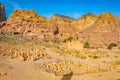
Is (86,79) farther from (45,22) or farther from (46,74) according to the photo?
(45,22)

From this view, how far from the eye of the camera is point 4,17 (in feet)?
443

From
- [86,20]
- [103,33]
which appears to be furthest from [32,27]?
[86,20]

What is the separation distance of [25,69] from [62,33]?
8616cm

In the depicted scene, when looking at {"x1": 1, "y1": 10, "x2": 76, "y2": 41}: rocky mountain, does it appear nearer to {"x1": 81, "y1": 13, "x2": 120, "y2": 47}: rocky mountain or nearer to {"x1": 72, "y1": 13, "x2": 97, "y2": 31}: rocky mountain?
{"x1": 81, "y1": 13, "x2": 120, "y2": 47}: rocky mountain

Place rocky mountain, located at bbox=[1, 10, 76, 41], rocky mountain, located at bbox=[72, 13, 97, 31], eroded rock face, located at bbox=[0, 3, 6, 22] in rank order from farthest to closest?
rocky mountain, located at bbox=[72, 13, 97, 31]
eroded rock face, located at bbox=[0, 3, 6, 22]
rocky mountain, located at bbox=[1, 10, 76, 41]

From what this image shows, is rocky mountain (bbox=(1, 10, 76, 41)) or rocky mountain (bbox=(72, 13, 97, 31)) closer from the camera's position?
rocky mountain (bbox=(1, 10, 76, 41))

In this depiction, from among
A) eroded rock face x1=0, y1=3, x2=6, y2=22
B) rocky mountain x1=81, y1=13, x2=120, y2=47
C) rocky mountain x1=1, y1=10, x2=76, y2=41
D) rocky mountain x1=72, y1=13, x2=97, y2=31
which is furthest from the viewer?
rocky mountain x1=72, y1=13, x2=97, y2=31

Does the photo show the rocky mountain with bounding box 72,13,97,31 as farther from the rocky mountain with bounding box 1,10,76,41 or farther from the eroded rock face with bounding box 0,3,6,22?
the eroded rock face with bounding box 0,3,6,22

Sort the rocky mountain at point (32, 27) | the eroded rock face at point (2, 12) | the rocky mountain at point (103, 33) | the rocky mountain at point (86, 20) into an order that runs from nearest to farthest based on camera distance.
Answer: the rocky mountain at point (103, 33), the rocky mountain at point (32, 27), the eroded rock face at point (2, 12), the rocky mountain at point (86, 20)

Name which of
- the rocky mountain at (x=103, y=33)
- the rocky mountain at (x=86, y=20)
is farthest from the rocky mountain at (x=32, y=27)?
the rocky mountain at (x=86, y=20)

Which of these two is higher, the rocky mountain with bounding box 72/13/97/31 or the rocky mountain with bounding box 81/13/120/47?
the rocky mountain with bounding box 72/13/97/31

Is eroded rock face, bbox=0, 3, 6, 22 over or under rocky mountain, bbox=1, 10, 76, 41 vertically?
over

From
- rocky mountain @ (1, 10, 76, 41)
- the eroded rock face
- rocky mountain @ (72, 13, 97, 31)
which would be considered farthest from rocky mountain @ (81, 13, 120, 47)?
the eroded rock face

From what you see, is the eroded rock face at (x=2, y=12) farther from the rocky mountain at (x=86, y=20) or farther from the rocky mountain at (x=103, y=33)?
the rocky mountain at (x=103, y=33)
